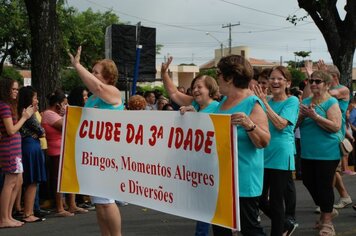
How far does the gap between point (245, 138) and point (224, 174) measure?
314mm

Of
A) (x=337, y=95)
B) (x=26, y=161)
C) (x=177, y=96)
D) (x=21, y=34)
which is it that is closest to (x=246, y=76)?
(x=177, y=96)

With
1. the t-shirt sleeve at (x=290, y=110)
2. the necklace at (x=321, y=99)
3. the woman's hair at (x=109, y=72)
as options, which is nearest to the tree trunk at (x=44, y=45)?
the woman's hair at (x=109, y=72)

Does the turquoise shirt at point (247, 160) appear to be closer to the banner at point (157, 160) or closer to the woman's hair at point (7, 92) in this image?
the banner at point (157, 160)

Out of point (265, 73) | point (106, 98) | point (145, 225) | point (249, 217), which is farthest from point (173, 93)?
point (249, 217)

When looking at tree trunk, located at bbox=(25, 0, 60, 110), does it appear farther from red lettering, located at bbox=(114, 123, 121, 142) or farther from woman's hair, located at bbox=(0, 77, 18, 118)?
red lettering, located at bbox=(114, 123, 121, 142)

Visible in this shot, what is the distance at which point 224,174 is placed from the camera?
3.60 meters

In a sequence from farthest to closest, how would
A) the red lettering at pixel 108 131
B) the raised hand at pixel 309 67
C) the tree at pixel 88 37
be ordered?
the tree at pixel 88 37, the raised hand at pixel 309 67, the red lettering at pixel 108 131

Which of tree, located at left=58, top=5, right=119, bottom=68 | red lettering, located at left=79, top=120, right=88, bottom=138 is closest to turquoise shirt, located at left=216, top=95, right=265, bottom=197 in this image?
red lettering, located at left=79, top=120, right=88, bottom=138

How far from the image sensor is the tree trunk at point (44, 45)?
33.3 feet

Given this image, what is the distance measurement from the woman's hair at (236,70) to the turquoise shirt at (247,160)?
123 mm

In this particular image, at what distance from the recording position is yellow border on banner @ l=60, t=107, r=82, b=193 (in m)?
4.83

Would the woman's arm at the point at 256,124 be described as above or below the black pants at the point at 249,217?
above

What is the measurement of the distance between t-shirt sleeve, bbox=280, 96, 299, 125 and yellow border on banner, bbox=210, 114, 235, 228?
152cm

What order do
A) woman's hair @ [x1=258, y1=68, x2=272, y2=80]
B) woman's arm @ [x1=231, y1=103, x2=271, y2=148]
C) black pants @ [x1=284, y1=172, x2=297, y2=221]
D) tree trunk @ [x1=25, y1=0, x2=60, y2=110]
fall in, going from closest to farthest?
woman's arm @ [x1=231, y1=103, x2=271, y2=148] < woman's hair @ [x1=258, y1=68, x2=272, y2=80] < black pants @ [x1=284, y1=172, x2=297, y2=221] < tree trunk @ [x1=25, y1=0, x2=60, y2=110]
